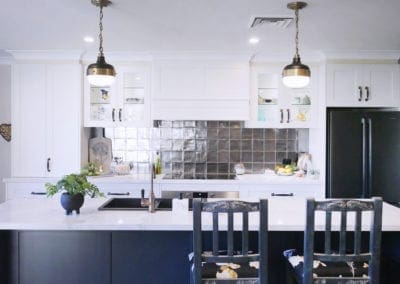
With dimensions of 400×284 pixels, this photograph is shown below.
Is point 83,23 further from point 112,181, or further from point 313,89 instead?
point 313,89

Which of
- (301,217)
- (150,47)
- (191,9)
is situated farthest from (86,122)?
(301,217)

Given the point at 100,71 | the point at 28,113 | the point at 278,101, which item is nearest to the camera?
the point at 100,71

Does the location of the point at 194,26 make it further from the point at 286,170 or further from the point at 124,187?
the point at 286,170

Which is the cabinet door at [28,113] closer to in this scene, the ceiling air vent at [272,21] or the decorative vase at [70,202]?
the decorative vase at [70,202]

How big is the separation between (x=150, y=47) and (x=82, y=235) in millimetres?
2351

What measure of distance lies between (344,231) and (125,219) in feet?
4.20

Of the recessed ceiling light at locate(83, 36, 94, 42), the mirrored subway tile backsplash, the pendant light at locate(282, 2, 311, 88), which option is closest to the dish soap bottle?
the mirrored subway tile backsplash

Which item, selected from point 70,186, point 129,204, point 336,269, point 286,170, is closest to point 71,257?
point 70,186

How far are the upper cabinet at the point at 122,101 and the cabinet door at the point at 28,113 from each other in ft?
1.63

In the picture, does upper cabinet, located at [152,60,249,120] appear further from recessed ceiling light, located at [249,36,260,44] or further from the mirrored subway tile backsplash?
recessed ceiling light, located at [249,36,260,44]

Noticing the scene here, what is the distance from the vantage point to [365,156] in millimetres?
4039

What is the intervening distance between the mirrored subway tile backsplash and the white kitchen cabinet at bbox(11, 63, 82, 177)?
1.02m

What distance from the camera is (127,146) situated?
15.8ft

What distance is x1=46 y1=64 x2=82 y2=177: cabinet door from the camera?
14.2ft
